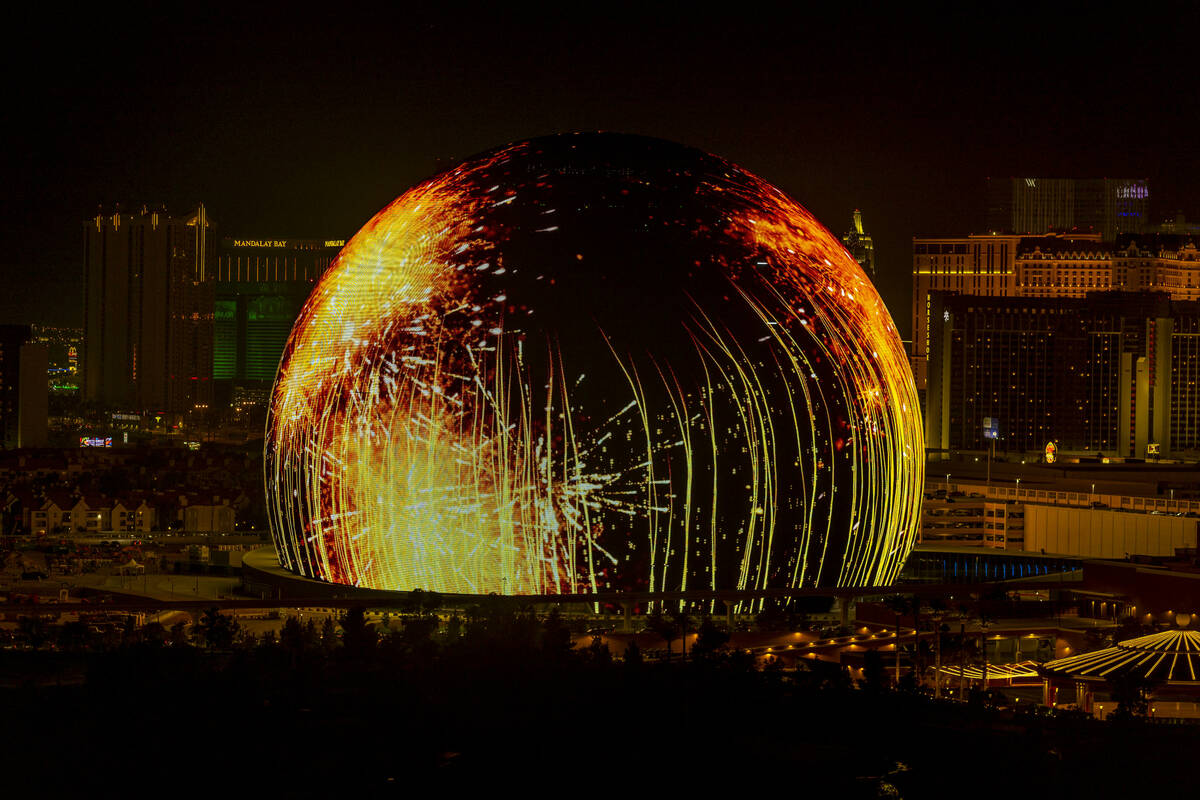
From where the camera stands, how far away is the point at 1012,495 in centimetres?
5822

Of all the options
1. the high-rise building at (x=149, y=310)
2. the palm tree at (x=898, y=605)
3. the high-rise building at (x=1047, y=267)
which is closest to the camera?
the palm tree at (x=898, y=605)

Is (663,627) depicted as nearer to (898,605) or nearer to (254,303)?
(898,605)

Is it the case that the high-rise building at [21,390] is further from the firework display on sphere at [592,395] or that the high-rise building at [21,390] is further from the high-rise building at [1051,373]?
the firework display on sphere at [592,395]

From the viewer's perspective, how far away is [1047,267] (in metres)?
161

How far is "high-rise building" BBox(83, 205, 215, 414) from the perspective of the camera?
6462 inches

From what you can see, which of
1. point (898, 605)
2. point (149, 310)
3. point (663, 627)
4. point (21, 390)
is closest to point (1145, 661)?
point (898, 605)

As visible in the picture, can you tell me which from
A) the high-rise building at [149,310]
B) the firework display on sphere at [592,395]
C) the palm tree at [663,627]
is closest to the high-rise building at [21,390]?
the high-rise building at [149,310]

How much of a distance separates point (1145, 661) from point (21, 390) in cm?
10407

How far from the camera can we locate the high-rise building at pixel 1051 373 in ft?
411

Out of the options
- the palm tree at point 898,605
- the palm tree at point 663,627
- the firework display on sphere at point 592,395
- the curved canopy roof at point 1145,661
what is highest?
the firework display on sphere at point 592,395

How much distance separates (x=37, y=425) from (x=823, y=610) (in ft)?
330

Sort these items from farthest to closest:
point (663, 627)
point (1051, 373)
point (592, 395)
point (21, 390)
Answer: point (1051, 373), point (21, 390), point (663, 627), point (592, 395)

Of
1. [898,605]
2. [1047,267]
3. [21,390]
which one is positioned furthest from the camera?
[1047,267]

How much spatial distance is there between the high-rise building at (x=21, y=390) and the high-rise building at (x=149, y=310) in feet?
119
